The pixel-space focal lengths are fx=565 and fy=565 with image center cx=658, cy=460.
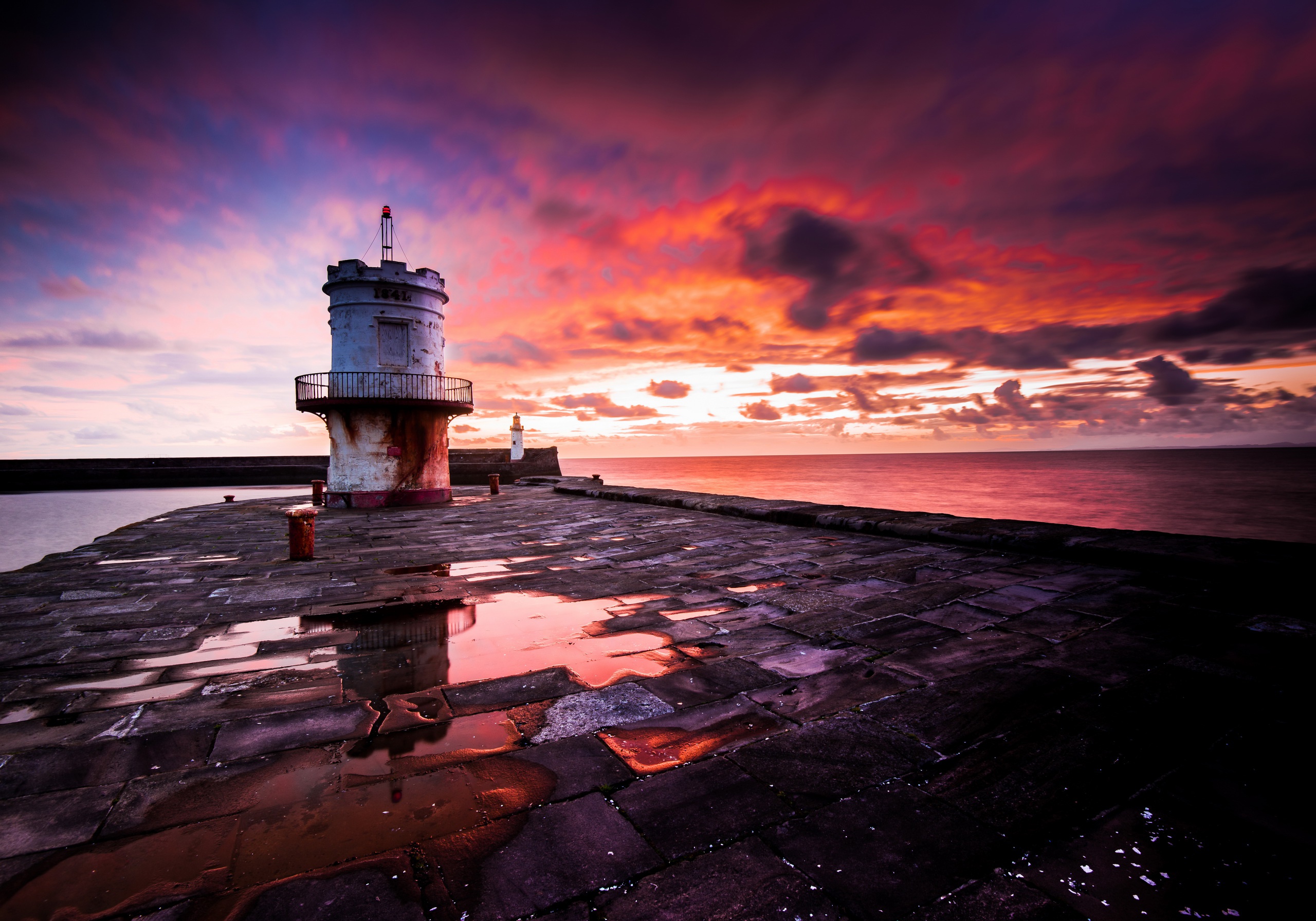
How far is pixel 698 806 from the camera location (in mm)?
2223

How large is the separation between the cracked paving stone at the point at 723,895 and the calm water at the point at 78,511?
17.8 m

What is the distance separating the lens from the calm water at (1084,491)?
1243 inches

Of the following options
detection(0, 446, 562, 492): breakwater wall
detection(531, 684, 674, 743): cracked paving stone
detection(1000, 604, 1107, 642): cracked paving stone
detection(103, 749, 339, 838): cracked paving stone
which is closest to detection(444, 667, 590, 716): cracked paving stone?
detection(531, 684, 674, 743): cracked paving stone

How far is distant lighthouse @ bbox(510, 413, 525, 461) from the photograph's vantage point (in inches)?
1302

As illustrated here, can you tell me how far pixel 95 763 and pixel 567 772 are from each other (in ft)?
7.34

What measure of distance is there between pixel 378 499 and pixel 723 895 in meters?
16.4

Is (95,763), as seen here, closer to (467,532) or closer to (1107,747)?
(1107,747)

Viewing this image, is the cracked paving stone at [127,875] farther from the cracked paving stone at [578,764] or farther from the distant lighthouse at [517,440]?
the distant lighthouse at [517,440]

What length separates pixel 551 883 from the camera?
1829 mm

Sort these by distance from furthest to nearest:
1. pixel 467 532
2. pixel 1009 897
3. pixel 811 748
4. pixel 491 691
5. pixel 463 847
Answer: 1. pixel 467 532
2. pixel 491 691
3. pixel 811 748
4. pixel 463 847
5. pixel 1009 897

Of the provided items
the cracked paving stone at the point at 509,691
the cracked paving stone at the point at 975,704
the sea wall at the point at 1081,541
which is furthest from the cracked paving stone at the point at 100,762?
the sea wall at the point at 1081,541

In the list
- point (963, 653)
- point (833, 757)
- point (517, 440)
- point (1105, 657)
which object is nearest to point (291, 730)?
point (833, 757)

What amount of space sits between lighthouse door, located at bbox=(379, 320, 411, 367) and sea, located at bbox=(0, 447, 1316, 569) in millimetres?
9519

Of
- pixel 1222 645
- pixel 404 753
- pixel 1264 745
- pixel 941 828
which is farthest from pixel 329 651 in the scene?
pixel 1222 645
